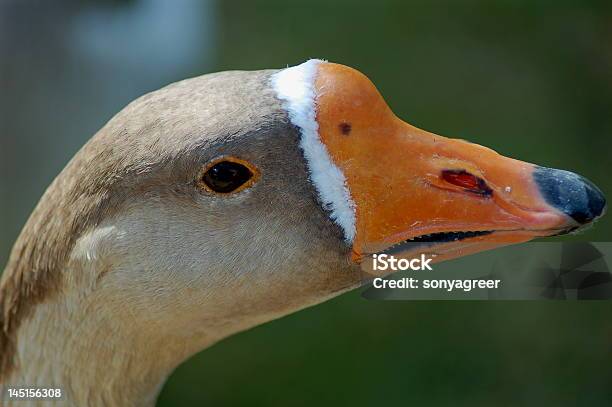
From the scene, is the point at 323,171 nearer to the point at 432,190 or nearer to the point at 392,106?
the point at 432,190

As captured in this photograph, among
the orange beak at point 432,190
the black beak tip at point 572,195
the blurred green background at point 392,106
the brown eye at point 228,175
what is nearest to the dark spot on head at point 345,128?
the orange beak at point 432,190

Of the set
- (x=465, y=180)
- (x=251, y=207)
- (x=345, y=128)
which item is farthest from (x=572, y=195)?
(x=251, y=207)

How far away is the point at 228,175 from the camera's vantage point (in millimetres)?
1467

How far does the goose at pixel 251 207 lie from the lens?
1.46 m

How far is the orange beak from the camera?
142cm

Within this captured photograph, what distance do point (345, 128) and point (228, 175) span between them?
0.85 feet

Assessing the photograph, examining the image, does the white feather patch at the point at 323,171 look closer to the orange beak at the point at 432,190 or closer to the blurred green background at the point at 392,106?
the orange beak at the point at 432,190

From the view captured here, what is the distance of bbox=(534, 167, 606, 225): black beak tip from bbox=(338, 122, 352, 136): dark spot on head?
387 millimetres

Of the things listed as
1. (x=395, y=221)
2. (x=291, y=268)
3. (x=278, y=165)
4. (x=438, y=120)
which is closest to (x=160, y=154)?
(x=278, y=165)

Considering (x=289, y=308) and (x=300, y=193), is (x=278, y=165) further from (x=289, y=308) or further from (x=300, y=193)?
(x=289, y=308)

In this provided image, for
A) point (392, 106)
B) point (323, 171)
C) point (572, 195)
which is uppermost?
point (392, 106)

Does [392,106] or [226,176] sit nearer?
[226,176]

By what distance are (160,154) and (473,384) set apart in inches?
106

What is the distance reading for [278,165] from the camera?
1469mm
